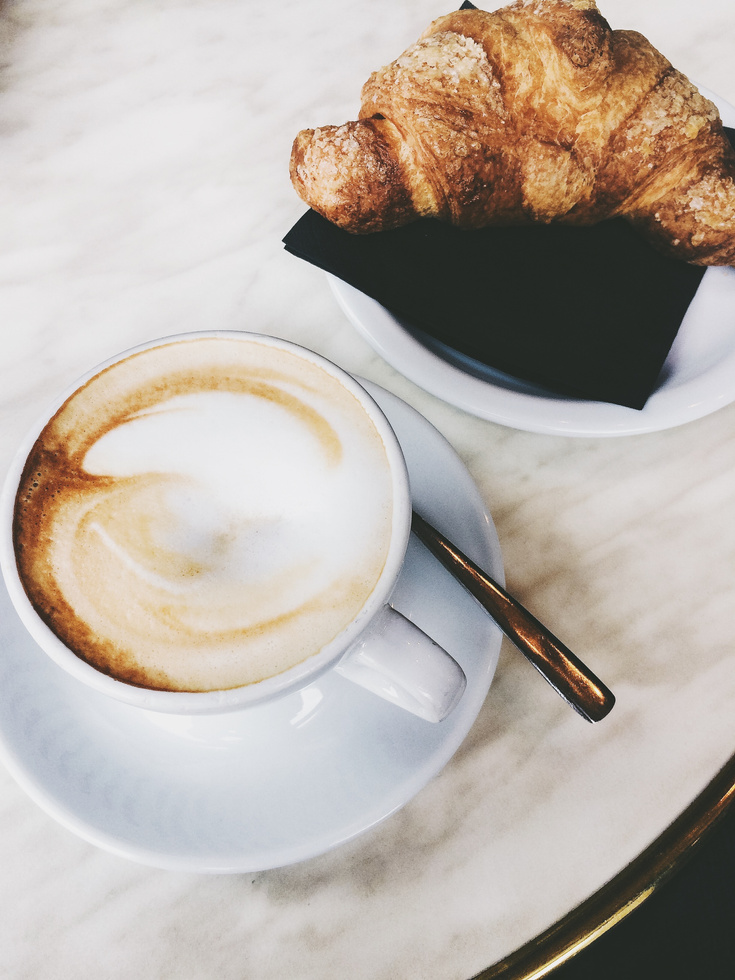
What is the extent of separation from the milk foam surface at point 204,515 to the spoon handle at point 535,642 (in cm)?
9

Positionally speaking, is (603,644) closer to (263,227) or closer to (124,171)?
(263,227)

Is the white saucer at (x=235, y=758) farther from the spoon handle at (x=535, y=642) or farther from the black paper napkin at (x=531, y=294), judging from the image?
the black paper napkin at (x=531, y=294)

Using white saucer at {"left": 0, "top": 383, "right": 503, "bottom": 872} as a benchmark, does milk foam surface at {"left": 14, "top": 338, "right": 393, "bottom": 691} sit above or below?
above

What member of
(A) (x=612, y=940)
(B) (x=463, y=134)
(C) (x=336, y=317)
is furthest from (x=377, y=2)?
(A) (x=612, y=940)

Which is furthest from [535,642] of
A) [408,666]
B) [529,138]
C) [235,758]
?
[529,138]

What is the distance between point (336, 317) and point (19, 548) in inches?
14.4

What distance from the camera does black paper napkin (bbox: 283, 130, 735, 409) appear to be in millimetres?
546

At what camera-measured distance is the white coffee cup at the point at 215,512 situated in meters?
0.37

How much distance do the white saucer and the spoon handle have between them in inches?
0.5

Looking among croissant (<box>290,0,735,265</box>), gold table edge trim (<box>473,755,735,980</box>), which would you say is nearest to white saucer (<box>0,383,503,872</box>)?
gold table edge trim (<box>473,755,735,980</box>)

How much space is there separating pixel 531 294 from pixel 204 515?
0.36 m

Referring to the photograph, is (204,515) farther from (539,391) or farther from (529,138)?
(529,138)

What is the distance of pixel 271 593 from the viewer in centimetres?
40

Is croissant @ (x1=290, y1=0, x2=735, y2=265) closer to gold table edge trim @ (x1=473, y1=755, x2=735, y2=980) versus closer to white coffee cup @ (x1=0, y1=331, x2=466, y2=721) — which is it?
white coffee cup @ (x1=0, y1=331, x2=466, y2=721)
